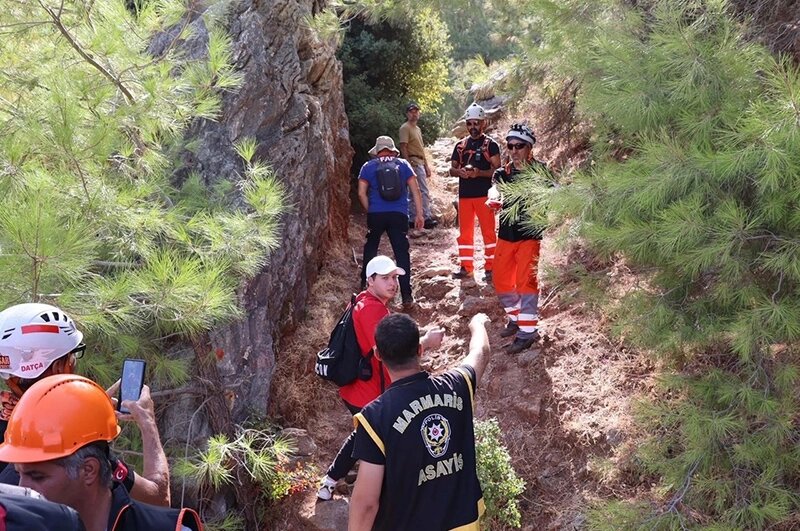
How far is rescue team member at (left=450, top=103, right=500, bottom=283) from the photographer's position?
23.8ft

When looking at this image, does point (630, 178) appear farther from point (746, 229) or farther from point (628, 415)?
point (628, 415)

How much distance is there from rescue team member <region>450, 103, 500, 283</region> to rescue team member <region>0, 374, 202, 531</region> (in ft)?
18.3

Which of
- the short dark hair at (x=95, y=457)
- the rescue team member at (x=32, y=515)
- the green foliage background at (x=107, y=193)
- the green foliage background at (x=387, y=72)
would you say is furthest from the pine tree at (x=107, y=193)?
the green foliage background at (x=387, y=72)

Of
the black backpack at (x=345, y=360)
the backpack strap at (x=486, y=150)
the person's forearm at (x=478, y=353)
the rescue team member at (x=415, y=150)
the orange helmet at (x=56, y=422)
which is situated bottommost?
the orange helmet at (x=56, y=422)

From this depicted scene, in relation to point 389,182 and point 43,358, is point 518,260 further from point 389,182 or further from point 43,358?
point 43,358

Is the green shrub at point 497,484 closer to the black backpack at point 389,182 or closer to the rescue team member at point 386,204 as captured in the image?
the rescue team member at point 386,204

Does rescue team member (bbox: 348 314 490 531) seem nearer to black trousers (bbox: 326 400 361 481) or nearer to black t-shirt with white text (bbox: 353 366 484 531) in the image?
black t-shirt with white text (bbox: 353 366 484 531)

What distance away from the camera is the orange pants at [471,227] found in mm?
7465

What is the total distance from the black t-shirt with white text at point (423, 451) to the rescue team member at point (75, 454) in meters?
0.91

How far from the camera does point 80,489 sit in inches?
79.4

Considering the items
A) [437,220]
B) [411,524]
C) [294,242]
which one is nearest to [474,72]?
[437,220]

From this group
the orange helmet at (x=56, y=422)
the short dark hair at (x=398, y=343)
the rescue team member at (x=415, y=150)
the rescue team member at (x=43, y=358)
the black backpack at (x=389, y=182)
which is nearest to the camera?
the orange helmet at (x=56, y=422)

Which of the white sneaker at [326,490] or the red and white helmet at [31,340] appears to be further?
the white sneaker at [326,490]

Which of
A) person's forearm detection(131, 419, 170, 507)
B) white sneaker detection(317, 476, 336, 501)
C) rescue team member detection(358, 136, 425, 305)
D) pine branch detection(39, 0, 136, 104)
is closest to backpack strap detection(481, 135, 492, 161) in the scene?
rescue team member detection(358, 136, 425, 305)
